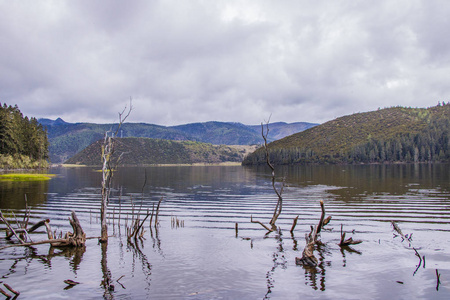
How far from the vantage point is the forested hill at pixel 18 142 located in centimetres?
11544

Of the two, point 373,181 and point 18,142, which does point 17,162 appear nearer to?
point 18,142

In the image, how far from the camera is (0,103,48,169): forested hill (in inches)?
4545

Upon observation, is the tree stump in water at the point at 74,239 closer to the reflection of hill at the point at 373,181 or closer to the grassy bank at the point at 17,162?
the reflection of hill at the point at 373,181

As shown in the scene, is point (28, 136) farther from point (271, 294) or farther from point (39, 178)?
point (271, 294)

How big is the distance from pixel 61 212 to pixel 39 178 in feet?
215

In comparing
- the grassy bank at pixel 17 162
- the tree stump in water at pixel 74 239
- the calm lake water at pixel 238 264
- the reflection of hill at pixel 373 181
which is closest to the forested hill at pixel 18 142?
the grassy bank at pixel 17 162

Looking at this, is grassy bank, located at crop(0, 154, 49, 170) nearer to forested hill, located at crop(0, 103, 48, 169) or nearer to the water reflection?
forested hill, located at crop(0, 103, 48, 169)

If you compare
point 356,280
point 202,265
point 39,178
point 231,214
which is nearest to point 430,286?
point 356,280

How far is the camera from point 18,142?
12250cm

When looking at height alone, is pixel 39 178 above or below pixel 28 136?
below

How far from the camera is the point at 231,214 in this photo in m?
37.4

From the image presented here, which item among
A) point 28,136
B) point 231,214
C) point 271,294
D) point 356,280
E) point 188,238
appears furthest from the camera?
point 28,136

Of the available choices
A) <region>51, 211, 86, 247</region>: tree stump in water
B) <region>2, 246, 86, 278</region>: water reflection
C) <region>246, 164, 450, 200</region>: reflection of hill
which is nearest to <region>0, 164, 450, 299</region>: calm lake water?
<region>2, 246, 86, 278</region>: water reflection

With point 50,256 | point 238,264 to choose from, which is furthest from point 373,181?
point 50,256
